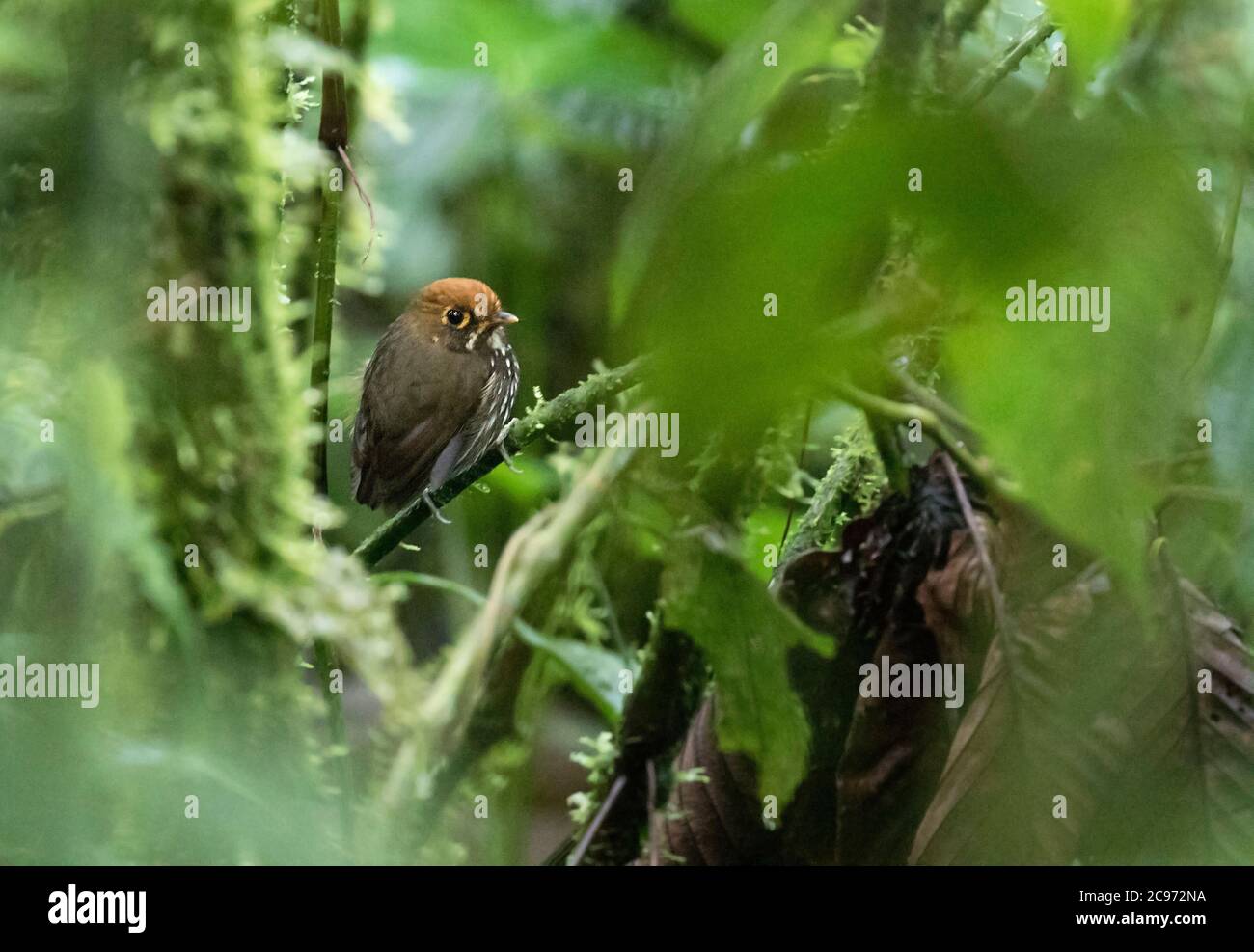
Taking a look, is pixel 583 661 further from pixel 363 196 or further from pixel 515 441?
pixel 363 196

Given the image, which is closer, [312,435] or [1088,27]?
[1088,27]

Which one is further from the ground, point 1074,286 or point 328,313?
point 328,313

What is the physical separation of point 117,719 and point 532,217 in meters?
0.94

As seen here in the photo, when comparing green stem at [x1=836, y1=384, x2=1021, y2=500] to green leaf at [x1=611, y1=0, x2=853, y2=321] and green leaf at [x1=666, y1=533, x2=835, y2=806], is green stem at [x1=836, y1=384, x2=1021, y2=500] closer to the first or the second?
green leaf at [x1=666, y1=533, x2=835, y2=806]

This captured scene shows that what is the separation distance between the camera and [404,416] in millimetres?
1343

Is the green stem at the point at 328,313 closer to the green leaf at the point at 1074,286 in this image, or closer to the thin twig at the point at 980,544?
the thin twig at the point at 980,544

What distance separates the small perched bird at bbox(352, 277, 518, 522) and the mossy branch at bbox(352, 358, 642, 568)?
2cm

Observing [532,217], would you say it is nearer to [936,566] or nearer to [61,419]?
[61,419]

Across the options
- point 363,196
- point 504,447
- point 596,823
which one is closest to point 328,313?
point 363,196

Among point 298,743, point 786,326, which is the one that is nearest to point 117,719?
point 298,743

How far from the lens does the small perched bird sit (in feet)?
4.33

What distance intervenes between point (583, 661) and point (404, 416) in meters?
0.36

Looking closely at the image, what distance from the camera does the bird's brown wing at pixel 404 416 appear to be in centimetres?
132

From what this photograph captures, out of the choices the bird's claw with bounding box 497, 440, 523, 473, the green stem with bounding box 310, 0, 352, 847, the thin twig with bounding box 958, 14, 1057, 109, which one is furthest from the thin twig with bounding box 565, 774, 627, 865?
the thin twig with bounding box 958, 14, 1057, 109
